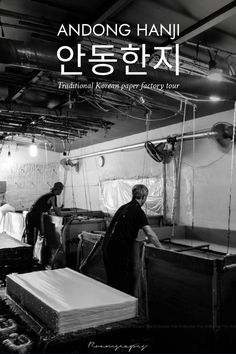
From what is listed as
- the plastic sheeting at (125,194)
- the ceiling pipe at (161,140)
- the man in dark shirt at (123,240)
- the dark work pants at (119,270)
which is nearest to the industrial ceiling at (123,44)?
the ceiling pipe at (161,140)

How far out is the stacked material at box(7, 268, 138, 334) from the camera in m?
1.73

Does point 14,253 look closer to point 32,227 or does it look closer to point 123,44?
point 123,44

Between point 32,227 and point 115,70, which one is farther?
point 32,227

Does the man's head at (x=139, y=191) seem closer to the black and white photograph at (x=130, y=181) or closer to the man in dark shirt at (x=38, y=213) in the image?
the black and white photograph at (x=130, y=181)

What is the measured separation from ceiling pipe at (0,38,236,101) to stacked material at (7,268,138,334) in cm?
197

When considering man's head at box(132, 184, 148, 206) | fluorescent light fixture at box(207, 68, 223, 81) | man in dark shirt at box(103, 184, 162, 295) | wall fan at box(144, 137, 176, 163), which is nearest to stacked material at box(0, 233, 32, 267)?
man in dark shirt at box(103, 184, 162, 295)

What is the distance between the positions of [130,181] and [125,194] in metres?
0.38

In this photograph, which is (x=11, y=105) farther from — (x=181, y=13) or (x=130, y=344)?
(x=130, y=344)

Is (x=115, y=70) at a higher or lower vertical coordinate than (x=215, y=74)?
lower

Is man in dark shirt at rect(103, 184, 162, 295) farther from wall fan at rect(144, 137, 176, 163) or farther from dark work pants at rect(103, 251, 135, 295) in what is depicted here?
wall fan at rect(144, 137, 176, 163)

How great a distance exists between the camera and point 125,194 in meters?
7.89

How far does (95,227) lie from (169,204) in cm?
162

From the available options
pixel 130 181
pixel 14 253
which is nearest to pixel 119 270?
pixel 14 253

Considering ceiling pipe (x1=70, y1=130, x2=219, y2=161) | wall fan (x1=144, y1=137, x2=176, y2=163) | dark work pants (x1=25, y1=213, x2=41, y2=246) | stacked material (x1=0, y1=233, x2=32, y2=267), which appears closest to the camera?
stacked material (x1=0, y1=233, x2=32, y2=267)
